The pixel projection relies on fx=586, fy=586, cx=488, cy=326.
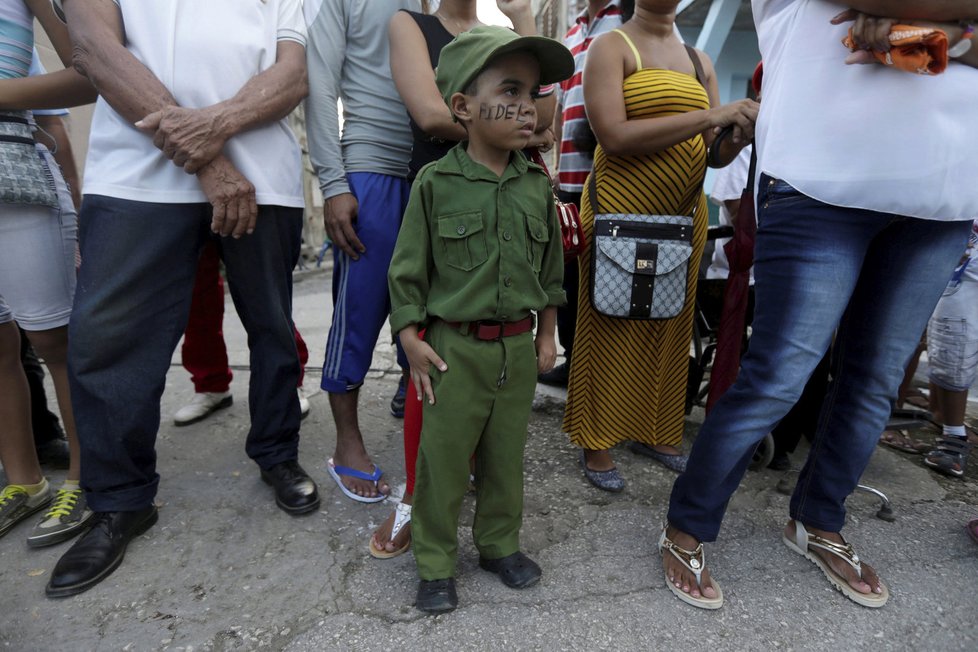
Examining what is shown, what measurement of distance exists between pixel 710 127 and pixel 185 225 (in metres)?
1.73

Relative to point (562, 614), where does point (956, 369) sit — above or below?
above

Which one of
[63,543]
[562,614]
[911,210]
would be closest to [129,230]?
[63,543]

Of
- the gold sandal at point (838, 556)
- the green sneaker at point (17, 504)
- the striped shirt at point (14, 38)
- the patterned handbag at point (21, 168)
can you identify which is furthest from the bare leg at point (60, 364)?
the gold sandal at point (838, 556)

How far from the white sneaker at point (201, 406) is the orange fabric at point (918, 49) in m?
3.10

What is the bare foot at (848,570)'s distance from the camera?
5.66 ft

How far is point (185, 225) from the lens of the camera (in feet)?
6.13

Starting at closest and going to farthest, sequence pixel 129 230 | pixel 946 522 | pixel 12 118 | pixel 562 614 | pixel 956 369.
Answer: pixel 562 614 → pixel 129 230 → pixel 12 118 → pixel 946 522 → pixel 956 369

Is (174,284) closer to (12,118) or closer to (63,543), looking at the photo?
(12,118)

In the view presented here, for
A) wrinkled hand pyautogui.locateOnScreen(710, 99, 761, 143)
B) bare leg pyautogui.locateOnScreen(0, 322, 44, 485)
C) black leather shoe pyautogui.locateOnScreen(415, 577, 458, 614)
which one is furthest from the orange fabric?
bare leg pyautogui.locateOnScreen(0, 322, 44, 485)

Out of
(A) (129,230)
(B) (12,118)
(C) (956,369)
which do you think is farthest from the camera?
(C) (956,369)

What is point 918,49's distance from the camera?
4.15 ft

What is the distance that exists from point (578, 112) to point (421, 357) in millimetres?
1741

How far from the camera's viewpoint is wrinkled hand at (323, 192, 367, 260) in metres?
2.02

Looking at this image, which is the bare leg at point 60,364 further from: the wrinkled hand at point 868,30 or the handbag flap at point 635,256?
the wrinkled hand at point 868,30
